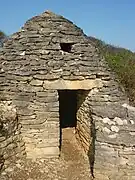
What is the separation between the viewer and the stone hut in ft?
19.5

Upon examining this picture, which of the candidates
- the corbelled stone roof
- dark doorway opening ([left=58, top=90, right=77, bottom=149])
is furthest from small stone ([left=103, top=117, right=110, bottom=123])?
dark doorway opening ([left=58, top=90, right=77, bottom=149])

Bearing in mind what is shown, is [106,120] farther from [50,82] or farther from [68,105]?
[68,105]

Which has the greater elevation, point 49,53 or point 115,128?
point 49,53

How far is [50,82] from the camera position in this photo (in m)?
5.96

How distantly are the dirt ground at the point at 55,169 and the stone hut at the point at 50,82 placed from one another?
20cm

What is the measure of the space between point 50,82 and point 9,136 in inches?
58.6

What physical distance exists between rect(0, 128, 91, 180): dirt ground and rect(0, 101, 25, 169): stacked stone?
7.7 inches

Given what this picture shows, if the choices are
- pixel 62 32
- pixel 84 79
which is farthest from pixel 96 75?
pixel 62 32

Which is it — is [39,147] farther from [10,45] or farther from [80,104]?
[10,45]

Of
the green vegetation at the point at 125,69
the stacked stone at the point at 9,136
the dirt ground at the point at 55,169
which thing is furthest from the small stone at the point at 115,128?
the green vegetation at the point at 125,69

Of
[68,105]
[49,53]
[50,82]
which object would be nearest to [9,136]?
[50,82]

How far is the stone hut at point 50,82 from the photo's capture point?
5.93 meters

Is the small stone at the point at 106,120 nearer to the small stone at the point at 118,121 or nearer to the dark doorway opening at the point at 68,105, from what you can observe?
the small stone at the point at 118,121

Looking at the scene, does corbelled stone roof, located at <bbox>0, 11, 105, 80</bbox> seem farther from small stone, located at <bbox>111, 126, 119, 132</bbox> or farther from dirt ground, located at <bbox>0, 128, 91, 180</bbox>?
dirt ground, located at <bbox>0, 128, 91, 180</bbox>
